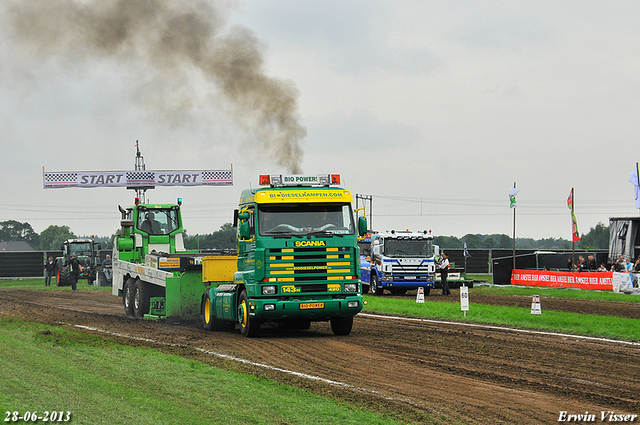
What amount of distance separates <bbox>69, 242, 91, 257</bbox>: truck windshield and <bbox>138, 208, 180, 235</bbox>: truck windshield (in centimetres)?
2433

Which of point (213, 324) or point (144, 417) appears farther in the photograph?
point (213, 324)

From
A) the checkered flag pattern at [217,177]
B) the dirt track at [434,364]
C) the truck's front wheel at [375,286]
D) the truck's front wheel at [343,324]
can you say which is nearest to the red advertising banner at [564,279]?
the truck's front wheel at [375,286]

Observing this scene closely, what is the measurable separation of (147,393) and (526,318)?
1437cm

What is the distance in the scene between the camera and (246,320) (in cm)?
1648

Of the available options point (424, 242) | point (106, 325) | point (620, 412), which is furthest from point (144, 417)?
point (424, 242)

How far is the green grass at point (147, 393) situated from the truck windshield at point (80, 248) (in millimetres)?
36158

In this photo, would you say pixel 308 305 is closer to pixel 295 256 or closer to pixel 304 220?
pixel 295 256

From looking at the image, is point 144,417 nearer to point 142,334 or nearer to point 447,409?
point 447,409

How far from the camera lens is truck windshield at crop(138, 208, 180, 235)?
84.5 feet

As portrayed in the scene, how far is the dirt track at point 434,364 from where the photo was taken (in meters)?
9.30

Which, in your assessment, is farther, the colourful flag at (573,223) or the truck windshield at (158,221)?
the colourful flag at (573,223)

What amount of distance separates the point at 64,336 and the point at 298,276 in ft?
18.4

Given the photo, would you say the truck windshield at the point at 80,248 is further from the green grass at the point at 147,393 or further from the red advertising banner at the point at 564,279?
the green grass at the point at 147,393

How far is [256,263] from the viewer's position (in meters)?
15.7
